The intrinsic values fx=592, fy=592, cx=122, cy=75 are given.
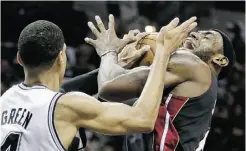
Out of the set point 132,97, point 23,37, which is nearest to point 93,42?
point 132,97

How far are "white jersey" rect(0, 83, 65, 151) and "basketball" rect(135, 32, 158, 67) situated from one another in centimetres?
91

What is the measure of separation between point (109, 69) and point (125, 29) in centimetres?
426

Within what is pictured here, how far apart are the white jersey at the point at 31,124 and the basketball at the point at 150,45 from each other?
0.91m

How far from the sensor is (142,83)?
10.4 ft

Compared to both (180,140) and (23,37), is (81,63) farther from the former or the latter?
(23,37)

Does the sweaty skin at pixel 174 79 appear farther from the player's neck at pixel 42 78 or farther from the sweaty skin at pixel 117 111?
the player's neck at pixel 42 78

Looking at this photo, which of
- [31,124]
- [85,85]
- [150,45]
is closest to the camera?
[31,124]

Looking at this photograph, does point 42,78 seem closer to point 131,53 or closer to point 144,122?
point 144,122

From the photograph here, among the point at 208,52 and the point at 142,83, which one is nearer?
the point at 142,83

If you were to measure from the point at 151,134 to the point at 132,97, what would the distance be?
0.76 feet

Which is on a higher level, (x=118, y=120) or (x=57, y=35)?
(x=57, y=35)

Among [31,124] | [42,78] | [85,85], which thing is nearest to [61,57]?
[42,78]

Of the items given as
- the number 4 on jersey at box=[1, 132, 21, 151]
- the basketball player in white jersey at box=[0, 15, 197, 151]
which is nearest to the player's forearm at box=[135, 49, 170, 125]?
the basketball player in white jersey at box=[0, 15, 197, 151]

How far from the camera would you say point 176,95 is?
10.6ft
